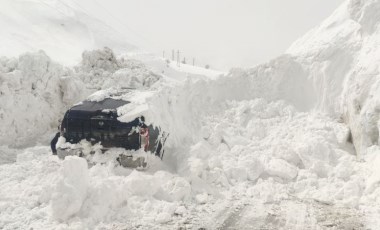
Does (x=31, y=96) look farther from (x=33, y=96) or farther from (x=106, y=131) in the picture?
(x=106, y=131)

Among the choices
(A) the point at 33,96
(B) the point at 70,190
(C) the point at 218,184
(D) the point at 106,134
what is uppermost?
(A) the point at 33,96

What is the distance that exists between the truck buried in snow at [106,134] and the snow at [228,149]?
0.15 metres

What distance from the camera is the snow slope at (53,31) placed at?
31.0m

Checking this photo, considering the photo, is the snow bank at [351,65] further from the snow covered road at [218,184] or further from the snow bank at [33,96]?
the snow bank at [33,96]

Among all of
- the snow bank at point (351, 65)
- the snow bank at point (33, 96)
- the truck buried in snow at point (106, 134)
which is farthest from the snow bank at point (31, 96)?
the snow bank at point (351, 65)

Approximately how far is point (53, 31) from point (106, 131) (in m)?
34.3

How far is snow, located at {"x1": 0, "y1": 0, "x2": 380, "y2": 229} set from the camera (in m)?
6.92

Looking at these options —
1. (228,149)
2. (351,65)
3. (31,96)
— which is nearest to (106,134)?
(228,149)

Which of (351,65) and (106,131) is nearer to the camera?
(106,131)

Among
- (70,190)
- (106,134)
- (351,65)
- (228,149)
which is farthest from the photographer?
(351,65)

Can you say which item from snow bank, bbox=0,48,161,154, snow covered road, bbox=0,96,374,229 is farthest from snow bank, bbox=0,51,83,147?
snow covered road, bbox=0,96,374,229

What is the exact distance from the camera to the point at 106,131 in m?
8.82

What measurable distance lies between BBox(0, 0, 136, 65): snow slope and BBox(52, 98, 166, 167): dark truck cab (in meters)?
16.6

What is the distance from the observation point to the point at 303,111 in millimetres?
11062
